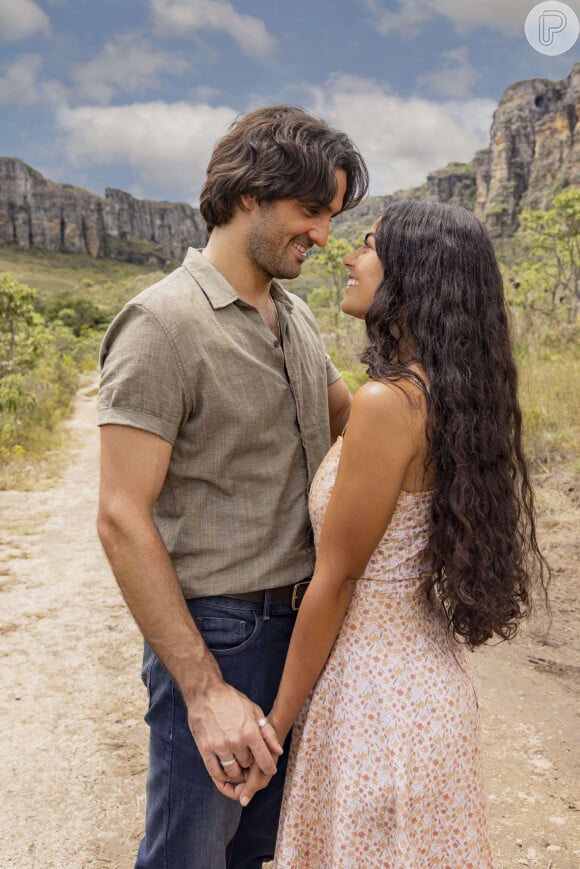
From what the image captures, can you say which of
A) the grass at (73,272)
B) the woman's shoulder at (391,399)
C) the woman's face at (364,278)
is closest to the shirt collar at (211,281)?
the woman's face at (364,278)

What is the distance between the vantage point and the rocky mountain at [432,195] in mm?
58156

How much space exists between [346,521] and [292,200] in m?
0.74

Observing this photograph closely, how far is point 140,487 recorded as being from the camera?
1.35 metres

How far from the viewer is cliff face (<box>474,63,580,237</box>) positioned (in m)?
56.4

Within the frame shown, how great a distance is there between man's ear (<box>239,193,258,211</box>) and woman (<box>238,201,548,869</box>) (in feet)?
0.92

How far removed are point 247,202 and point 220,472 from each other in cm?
61

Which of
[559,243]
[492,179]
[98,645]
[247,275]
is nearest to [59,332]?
[559,243]

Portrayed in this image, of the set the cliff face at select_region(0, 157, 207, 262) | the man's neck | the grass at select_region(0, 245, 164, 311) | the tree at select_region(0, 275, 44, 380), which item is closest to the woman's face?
the man's neck

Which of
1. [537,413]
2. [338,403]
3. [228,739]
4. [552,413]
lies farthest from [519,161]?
[228,739]

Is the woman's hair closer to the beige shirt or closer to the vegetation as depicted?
the beige shirt

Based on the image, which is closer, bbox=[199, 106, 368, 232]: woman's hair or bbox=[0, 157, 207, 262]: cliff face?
bbox=[199, 106, 368, 232]: woman's hair

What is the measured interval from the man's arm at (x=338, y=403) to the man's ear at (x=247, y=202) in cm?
58

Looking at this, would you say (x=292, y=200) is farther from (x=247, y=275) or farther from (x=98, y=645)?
(x=98, y=645)

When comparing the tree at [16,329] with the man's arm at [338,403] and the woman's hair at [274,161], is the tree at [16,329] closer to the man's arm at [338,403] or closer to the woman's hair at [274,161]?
the man's arm at [338,403]
